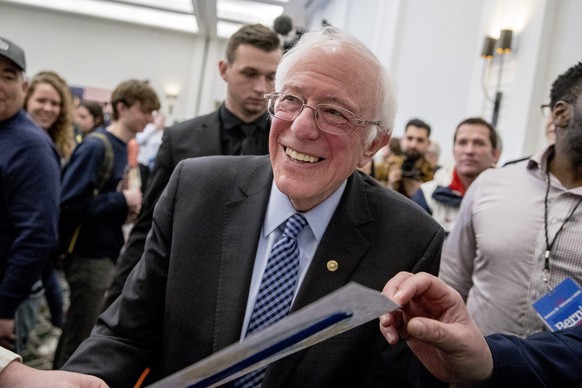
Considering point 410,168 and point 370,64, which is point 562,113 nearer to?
point 370,64

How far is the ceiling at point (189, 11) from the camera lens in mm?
11258

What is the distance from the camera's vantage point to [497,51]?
205 inches

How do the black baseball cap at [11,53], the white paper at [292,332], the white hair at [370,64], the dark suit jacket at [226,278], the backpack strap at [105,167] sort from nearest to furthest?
the white paper at [292,332], the dark suit jacket at [226,278], the white hair at [370,64], the black baseball cap at [11,53], the backpack strap at [105,167]

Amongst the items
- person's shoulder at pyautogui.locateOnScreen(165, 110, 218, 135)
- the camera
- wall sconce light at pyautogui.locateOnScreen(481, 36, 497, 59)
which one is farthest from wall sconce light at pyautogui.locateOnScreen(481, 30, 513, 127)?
person's shoulder at pyautogui.locateOnScreen(165, 110, 218, 135)

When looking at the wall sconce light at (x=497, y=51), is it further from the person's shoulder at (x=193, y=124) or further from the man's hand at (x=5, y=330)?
the man's hand at (x=5, y=330)

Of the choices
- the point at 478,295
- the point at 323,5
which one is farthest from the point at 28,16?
the point at 478,295

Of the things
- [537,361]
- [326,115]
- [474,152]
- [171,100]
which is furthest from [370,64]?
[171,100]

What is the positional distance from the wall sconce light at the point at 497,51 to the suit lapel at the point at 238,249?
4.37 meters

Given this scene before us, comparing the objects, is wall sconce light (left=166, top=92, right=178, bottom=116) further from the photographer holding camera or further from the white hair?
the white hair

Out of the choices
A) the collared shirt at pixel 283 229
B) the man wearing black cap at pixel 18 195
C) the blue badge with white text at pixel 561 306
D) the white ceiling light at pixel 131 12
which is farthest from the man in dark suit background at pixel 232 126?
the white ceiling light at pixel 131 12

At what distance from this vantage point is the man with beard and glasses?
174 cm

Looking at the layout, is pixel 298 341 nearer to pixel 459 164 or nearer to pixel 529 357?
pixel 529 357

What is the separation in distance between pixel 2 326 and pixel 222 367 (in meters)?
1.87

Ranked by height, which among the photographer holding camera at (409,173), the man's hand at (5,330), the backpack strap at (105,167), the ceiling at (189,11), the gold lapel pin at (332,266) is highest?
the ceiling at (189,11)
